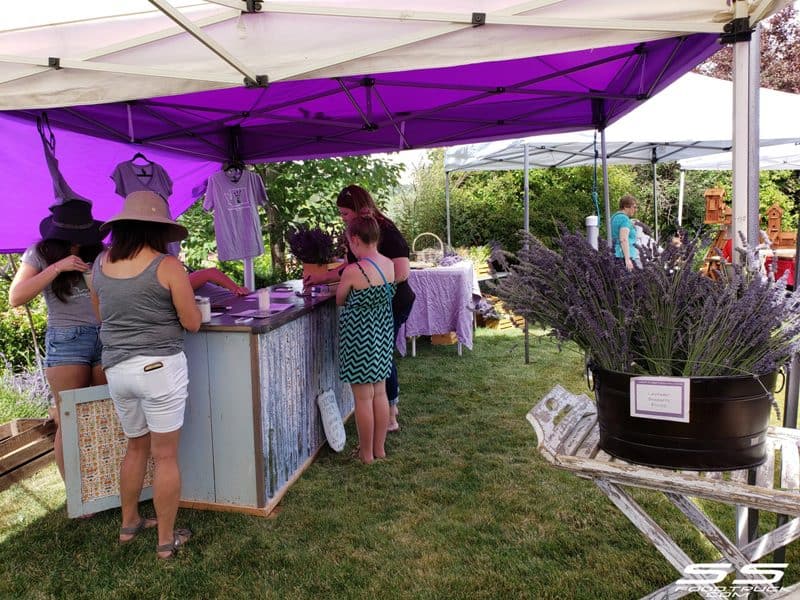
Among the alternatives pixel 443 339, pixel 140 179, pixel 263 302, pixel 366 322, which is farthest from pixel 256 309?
pixel 443 339

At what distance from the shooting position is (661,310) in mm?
1475

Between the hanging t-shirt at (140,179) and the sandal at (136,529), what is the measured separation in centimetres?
197

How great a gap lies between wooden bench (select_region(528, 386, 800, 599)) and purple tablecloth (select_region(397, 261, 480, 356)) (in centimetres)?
390

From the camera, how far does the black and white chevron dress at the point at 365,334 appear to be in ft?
10.4

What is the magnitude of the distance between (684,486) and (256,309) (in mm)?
2386

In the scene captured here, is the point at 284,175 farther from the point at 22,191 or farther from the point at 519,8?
the point at 519,8

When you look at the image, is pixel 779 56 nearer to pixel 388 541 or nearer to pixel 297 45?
pixel 297 45

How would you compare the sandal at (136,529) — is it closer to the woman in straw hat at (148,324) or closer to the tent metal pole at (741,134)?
the woman in straw hat at (148,324)

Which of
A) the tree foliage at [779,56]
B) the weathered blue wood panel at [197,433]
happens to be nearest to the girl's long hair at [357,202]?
→ the weathered blue wood panel at [197,433]

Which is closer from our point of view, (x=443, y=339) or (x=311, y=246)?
(x=311, y=246)

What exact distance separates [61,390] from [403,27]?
7.06 ft

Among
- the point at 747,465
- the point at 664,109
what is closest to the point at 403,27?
the point at 747,465

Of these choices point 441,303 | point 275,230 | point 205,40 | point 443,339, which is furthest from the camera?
point 275,230

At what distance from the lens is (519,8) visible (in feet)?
6.48
